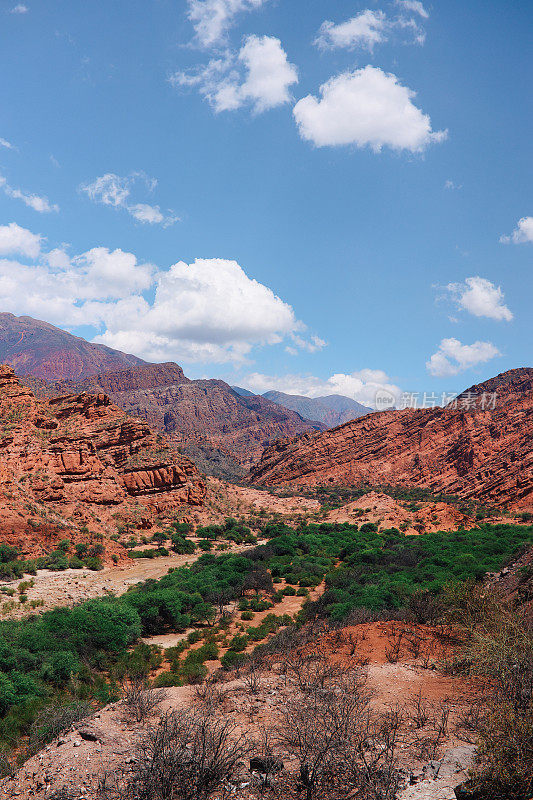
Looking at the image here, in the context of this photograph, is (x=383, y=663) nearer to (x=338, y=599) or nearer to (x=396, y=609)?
(x=396, y=609)

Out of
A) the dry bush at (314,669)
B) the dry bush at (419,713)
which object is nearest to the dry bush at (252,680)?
the dry bush at (314,669)

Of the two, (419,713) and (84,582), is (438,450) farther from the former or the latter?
(419,713)

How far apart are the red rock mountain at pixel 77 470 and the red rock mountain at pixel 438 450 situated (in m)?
42.8

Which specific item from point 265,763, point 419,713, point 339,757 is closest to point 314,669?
point 419,713

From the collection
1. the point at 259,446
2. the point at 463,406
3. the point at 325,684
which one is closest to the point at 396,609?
the point at 325,684

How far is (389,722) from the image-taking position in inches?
319

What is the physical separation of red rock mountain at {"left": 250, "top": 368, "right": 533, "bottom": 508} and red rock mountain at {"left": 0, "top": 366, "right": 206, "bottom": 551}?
4284 centimetres

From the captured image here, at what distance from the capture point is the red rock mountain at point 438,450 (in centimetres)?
6612

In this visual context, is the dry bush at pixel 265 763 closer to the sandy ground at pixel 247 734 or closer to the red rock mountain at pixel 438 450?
the sandy ground at pixel 247 734

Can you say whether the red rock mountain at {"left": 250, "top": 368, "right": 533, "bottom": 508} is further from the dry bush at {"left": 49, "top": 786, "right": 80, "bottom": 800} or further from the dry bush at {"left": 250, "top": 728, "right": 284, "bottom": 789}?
the dry bush at {"left": 49, "top": 786, "right": 80, "bottom": 800}

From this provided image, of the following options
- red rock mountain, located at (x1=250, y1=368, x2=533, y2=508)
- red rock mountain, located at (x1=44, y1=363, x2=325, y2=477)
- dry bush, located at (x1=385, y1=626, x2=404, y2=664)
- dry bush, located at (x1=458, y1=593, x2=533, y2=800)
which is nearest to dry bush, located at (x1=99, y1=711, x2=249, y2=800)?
dry bush, located at (x1=458, y1=593, x2=533, y2=800)

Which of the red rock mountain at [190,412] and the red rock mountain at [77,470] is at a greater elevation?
the red rock mountain at [190,412]

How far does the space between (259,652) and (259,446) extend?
147719mm

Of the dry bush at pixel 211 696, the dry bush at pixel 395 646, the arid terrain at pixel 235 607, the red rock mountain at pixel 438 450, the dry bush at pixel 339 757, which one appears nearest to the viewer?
the dry bush at pixel 339 757
